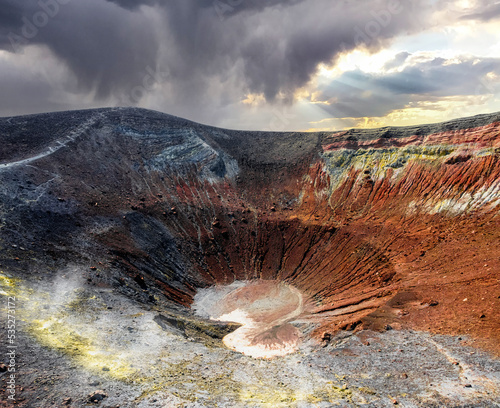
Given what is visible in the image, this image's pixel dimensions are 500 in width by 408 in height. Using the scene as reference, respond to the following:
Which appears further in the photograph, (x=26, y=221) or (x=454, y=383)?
(x=26, y=221)

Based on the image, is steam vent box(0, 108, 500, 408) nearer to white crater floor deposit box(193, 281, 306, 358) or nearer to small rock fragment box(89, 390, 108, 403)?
small rock fragment box(89, 390, 108, 403)

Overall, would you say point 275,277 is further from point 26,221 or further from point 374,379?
point 26,221

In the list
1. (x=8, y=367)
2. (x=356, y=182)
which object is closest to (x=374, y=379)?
(x=8, y=367)

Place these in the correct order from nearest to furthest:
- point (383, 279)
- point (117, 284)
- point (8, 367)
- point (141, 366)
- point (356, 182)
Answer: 1. point (8, 367)
2. point (141, 366)
3. point (117, 284)
4. point (383, 279)
5. point (356, 182)

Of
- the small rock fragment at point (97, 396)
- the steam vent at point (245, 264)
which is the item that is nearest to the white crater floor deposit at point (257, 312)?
the steam vent at point (245, 264)

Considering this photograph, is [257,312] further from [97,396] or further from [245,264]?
[97,396]

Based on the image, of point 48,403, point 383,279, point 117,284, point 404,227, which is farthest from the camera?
point 404,227

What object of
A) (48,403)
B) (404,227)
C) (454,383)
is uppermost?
(404,227)
